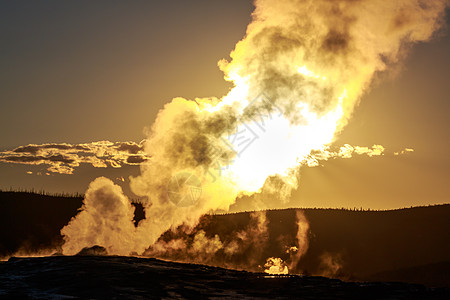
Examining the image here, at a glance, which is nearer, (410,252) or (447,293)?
(447,293)

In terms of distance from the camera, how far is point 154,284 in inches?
772

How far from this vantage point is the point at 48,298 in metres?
16.3

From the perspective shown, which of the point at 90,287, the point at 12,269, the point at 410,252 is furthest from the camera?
the point at 410,252

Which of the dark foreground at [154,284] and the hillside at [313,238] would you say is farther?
the hillside at [313,238]

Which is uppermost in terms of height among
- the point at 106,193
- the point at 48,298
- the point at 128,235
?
the point at 106,193

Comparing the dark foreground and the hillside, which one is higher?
the hillside

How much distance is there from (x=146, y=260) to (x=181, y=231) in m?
24.9

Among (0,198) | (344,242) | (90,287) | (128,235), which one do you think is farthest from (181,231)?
(90,287)

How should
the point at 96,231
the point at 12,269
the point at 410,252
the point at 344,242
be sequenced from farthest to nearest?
1. the point at 344,242
2. the point at 410,252
3. the point at 96,231
4. the point at 12,269

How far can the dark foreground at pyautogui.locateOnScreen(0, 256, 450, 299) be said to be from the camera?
1769 cm

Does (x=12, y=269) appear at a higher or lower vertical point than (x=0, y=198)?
lower

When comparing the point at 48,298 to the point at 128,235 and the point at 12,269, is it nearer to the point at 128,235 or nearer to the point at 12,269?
the point at 12,269

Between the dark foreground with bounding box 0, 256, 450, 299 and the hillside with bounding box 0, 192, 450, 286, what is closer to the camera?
the dark foreground with bounding box 0, 256, 450, 299

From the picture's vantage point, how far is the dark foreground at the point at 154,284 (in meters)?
17.7
